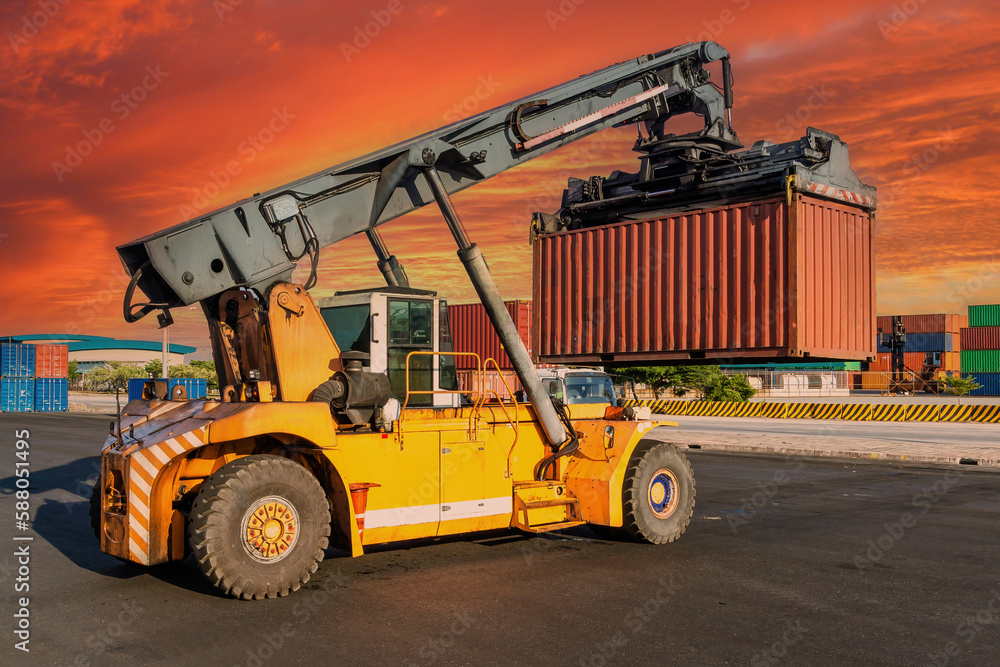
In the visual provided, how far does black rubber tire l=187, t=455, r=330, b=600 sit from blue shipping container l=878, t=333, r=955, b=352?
73140mm

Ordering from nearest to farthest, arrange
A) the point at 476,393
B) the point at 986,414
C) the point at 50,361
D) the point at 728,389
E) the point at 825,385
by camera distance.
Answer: the point at 476,393, the point at 986,414, the point at 728,389, the point at 50,361, the point at 825,385

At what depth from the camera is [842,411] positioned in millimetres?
33375

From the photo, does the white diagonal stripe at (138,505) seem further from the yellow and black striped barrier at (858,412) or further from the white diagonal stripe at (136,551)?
the yellow and black striped barrier at (858,412)

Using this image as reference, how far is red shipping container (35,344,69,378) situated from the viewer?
48.7m

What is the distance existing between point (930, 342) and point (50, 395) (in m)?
65.7

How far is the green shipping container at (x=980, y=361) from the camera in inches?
2736

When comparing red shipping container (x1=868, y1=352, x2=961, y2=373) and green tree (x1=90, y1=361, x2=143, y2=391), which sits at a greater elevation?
red shipping container (x1=868, y1=352, x2=961, y2=373)

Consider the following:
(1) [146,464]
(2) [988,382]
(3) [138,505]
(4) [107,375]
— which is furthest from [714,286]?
(4) [107,375]

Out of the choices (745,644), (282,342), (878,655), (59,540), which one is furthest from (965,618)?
(59,540)

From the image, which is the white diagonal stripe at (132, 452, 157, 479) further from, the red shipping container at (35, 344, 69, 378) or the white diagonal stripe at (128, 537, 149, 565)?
the red shipping container at (35, 344, 69, 378)

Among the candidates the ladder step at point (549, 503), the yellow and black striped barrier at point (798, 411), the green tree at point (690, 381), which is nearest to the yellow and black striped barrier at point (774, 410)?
the yellow and black striped barrier at point (798, 411)

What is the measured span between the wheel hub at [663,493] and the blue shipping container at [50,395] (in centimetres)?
4709

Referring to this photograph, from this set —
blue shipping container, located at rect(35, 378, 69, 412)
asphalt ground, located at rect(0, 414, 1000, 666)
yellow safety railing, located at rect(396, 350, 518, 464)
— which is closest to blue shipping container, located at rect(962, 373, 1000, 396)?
blue shipping container, located at rect(35, 378, 69, 412)

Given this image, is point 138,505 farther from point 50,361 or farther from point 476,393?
point 50,361
